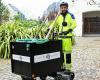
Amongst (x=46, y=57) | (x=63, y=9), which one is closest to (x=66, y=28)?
(x=63, y=9)

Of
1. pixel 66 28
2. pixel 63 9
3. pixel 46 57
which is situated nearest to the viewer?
pixel 46 57

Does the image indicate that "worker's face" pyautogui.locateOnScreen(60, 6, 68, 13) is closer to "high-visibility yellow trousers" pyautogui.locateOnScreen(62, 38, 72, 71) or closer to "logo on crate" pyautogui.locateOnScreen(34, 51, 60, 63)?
"high-visibility yellow trousers" pyautogui.locateOnScreen(62, 38, 72, 71)

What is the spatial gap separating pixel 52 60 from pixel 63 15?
1.69 m

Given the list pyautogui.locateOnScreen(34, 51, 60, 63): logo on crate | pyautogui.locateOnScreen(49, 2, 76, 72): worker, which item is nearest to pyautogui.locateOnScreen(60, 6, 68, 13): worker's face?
pyautogui.locateOnScreen(49, 2, 76, 72): worker

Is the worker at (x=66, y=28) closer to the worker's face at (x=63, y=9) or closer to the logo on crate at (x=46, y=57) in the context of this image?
the worker's face at (x=63, y=9)

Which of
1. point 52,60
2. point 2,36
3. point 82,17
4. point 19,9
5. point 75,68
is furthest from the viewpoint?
point 82,17

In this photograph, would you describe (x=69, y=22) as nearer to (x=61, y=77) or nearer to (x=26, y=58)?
(x=61, y=77)

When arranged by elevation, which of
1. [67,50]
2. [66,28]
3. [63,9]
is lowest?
[67,50]

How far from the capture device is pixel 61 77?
5.92 meters

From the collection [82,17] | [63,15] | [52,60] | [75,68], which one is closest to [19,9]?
[82,17]

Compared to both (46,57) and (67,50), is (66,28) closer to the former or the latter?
(67,50)

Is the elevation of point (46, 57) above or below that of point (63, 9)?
below

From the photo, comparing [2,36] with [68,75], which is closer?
[68,75]

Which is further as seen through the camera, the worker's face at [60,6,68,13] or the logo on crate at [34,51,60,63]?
the worker's face at [60,6,68,13]
